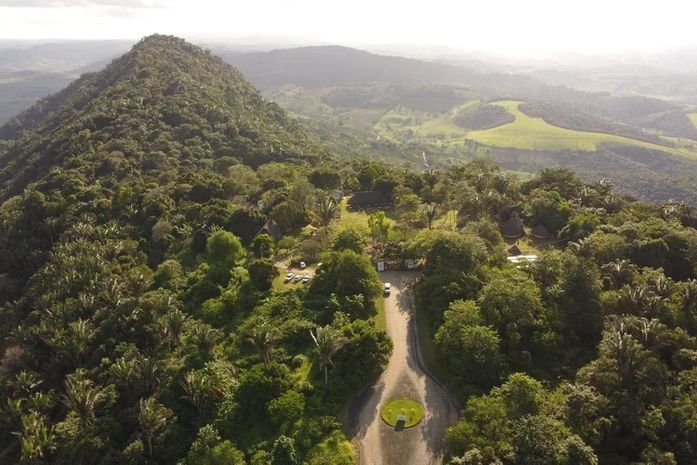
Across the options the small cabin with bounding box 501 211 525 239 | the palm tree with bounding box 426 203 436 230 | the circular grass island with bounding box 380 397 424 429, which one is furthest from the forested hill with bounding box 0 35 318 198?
the circular grass island with bounding box 380 397 424 429

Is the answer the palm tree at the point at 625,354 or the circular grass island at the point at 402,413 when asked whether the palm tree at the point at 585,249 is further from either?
the circular grass island at the point at 402,413

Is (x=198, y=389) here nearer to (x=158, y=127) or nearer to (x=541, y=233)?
(x=541, y=233)

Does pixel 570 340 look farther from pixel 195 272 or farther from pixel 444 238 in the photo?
pixel 195 272

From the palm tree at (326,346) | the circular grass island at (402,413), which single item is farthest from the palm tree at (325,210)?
the circular grass island at (402,413)

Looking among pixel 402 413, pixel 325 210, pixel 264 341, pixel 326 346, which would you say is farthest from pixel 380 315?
pixel 325 210

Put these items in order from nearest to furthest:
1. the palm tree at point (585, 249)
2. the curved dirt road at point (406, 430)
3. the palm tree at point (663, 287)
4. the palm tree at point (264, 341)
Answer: the curved dirt road at point (406, 430), the palm tree at point (264, 341), the palm tree at point (663, 287), the palm tree at point (585, 249)

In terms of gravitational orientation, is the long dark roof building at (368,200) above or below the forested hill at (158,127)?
below
